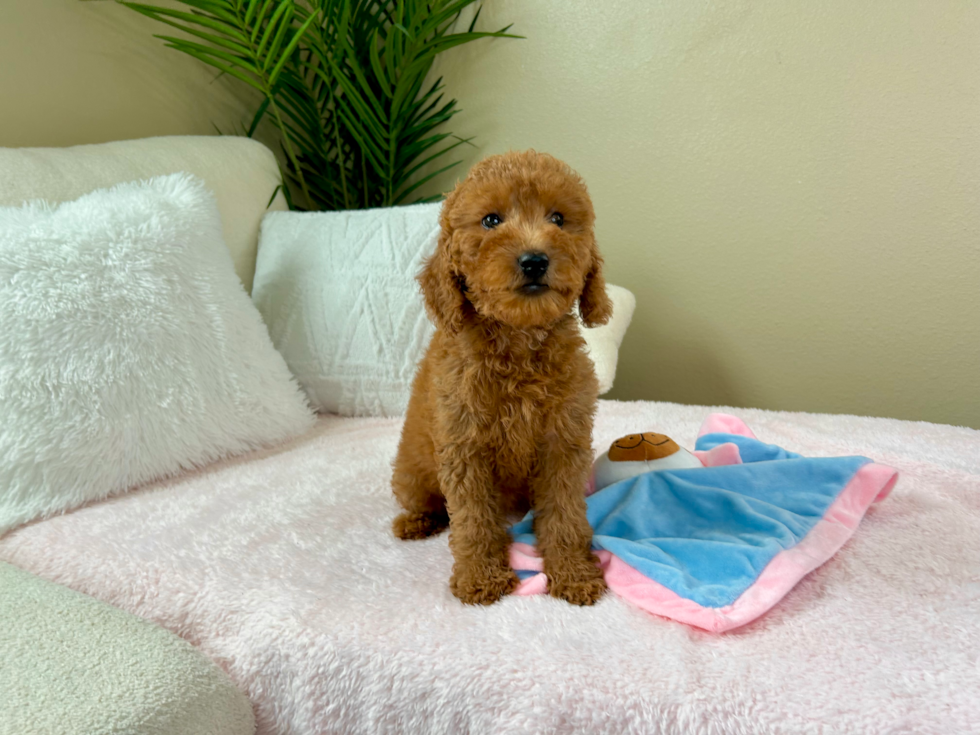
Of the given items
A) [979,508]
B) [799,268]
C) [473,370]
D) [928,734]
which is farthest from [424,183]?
[928,734]

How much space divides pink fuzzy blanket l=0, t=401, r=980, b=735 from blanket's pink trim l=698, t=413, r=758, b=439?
34 centimetres

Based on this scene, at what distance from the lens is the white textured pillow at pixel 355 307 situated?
1.82m

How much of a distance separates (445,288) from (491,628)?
0.53 metres

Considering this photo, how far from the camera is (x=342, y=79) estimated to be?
2.20 m

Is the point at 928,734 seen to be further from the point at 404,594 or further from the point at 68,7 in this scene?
the point at 68,7

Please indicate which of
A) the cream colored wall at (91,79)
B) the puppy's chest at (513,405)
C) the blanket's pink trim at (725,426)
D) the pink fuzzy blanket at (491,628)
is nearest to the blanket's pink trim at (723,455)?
the blanket's pink trim at (725,426)

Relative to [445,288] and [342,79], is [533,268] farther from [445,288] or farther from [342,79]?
[342,79]

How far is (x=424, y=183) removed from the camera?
2666 mm

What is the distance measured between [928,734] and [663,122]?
6.09 feet

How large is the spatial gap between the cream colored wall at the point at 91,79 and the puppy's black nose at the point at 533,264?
172cm

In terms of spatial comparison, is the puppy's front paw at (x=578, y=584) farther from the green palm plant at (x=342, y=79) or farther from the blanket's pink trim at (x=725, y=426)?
the green palm plant at (x=342, y=79)

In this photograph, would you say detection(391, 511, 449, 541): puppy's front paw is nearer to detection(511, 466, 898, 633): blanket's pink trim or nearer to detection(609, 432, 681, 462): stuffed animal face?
detection(511, 466, 898, 633): blanket's pink trim

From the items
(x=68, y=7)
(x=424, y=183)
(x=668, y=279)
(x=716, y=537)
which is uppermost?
(x=68, y=7)

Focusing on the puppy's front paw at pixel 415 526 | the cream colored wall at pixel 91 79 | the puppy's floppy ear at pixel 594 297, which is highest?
the cream colored wall at pixel 91 79
